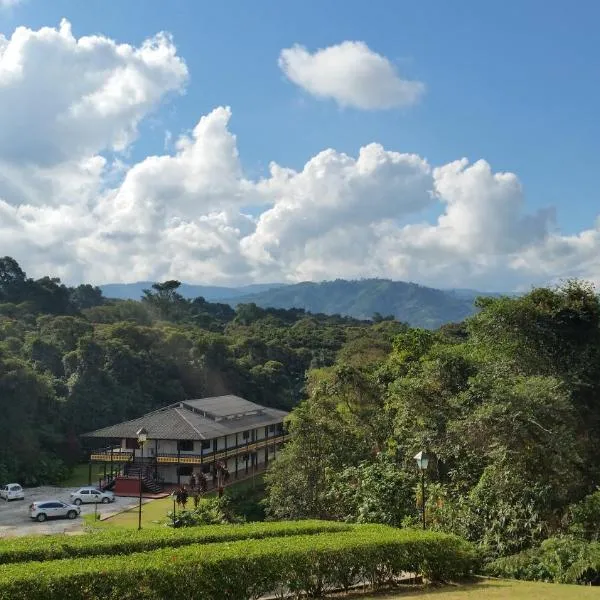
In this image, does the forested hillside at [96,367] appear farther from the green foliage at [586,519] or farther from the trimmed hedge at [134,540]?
the green foliage at [586,519]

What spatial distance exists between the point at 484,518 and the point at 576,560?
3837mm

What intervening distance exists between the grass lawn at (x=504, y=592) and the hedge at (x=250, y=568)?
1.91ft

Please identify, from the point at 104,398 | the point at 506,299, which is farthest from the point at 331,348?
the point at 506,299

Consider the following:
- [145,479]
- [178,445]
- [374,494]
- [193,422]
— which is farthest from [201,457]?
[374,494]

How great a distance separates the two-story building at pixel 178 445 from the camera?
36.8 meters

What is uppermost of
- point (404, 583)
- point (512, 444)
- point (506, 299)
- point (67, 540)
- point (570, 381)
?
point (506, 299)

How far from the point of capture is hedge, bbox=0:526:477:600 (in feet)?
31.6

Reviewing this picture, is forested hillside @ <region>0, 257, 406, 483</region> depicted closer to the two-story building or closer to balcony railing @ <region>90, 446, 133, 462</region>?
balcony railing @ <region>90, 446, 133, 462</region>

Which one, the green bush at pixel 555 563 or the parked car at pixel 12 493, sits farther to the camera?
the parked car at pixel 12 493

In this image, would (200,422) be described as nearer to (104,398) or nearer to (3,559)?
(104,398)

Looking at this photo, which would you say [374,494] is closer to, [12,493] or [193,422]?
[193,422]

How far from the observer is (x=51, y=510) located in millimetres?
29891

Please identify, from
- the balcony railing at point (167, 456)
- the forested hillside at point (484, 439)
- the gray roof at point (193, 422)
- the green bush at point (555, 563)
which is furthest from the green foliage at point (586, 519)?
the balcony railing at point (167, 456)

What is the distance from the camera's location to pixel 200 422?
38.9 metres
